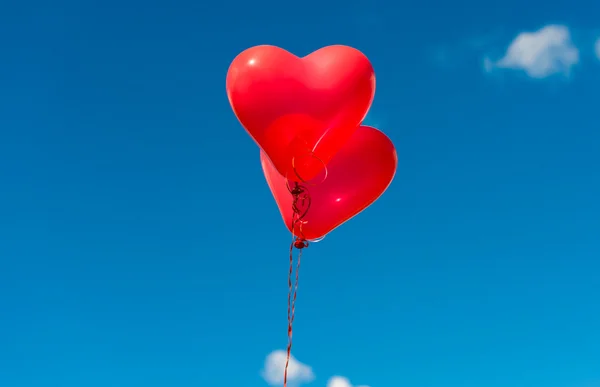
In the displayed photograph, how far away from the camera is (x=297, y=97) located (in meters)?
6.57

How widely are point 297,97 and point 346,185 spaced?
1.54m

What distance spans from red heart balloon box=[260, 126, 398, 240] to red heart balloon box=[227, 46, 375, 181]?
62cm

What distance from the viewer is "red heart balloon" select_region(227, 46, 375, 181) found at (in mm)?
6539

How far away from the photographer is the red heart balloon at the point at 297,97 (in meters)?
6.54

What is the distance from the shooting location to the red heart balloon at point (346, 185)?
7.59 metres

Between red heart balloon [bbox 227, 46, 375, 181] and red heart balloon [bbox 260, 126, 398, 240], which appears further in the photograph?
red heart balloon [bbox 260, 126, 398, 240]

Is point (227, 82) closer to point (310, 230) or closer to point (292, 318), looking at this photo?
point (310, 230)

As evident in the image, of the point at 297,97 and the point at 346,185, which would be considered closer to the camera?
the point at 297,97

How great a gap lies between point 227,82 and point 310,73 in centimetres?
91

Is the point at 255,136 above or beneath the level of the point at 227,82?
beneath

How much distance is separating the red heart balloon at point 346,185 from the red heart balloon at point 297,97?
623mm

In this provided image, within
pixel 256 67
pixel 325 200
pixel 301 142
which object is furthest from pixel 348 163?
pixel 256 67

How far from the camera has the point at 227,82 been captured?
6.76 metres

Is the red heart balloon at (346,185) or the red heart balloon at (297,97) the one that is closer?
the red heart balloon at (297,97)
